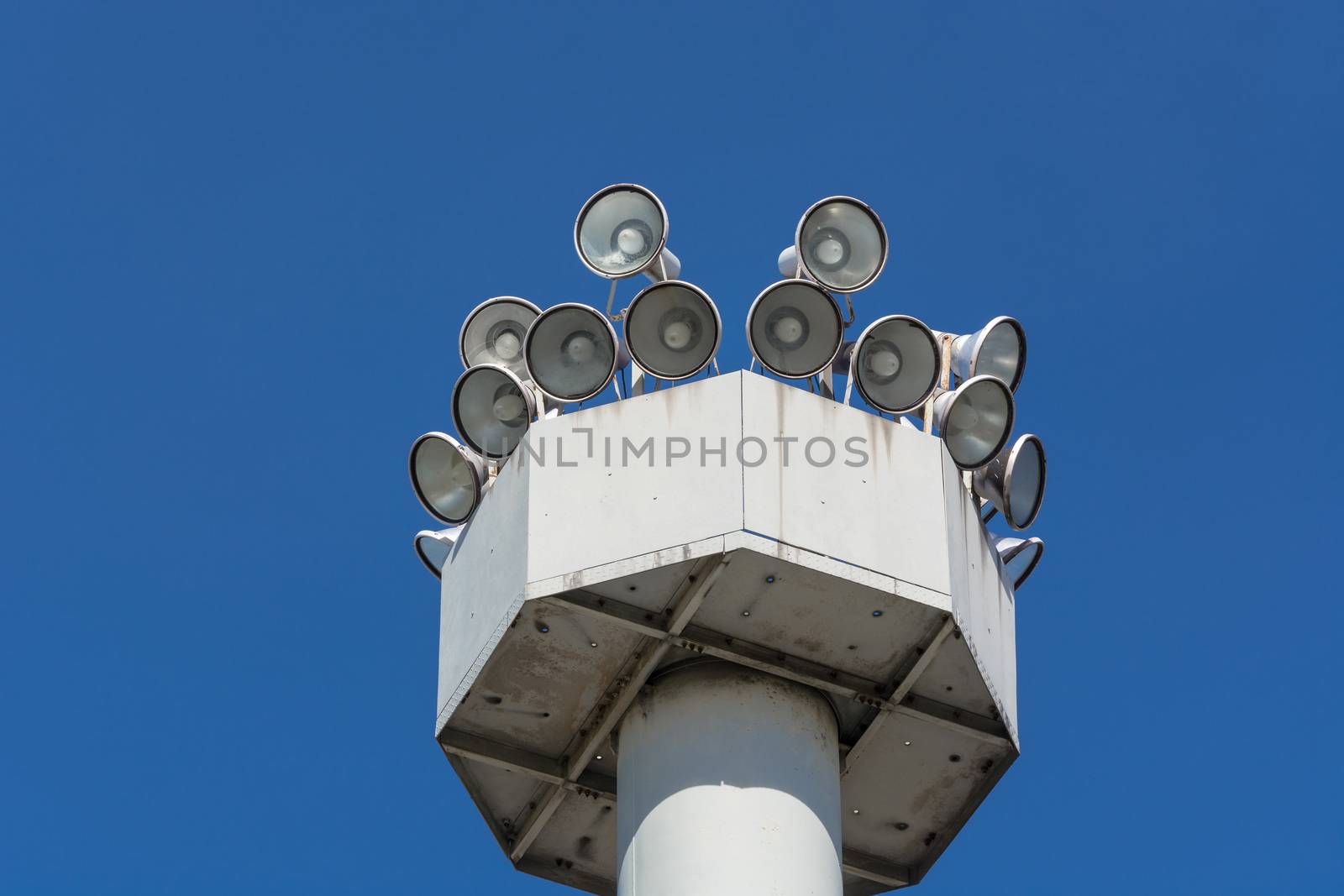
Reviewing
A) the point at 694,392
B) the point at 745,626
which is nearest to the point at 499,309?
the point at 694,392

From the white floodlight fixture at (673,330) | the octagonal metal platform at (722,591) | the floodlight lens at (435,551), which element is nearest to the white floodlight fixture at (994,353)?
the octagonal metal platform at (722,591)

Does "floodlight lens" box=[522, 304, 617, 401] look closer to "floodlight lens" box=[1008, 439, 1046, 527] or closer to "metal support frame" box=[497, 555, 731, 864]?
"metal support frame" box=[497, 555, 731, 864]

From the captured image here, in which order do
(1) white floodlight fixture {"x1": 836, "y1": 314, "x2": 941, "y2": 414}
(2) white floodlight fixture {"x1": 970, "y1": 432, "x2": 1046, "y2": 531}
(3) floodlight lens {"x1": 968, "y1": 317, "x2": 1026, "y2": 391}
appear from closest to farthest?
1. (1) white floodlight fixture {"x1": 836, "y1": 314, "x2": 941, "y2": 414}
2. (2) white floodlight fixture {"x1": 970, "y1": 432, "x2": 1046, "y2": 531}
3. (3) floodlight lens {"x1": 968, "y1": 317, "x2": 1026, "y2": 391}

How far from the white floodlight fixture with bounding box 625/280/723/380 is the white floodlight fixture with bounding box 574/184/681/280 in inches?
42.8

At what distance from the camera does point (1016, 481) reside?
23875 millimetres

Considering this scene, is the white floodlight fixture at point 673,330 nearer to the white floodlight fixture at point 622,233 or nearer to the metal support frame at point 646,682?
the white floodlight fixture at point 622,233

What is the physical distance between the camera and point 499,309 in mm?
25188

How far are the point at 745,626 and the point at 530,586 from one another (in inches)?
88.3

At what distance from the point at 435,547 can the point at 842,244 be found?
5.60m

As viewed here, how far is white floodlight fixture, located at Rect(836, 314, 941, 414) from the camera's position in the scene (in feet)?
76.2

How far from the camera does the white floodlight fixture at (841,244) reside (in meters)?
23.7

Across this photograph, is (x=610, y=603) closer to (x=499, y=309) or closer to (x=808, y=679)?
(x=808, y=679)

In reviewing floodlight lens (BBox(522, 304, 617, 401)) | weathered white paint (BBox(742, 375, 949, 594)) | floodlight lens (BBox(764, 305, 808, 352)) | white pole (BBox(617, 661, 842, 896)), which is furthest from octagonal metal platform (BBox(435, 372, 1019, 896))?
floodlight lens (BBox(522, 304, 617, 401))

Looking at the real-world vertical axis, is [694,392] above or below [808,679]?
above
